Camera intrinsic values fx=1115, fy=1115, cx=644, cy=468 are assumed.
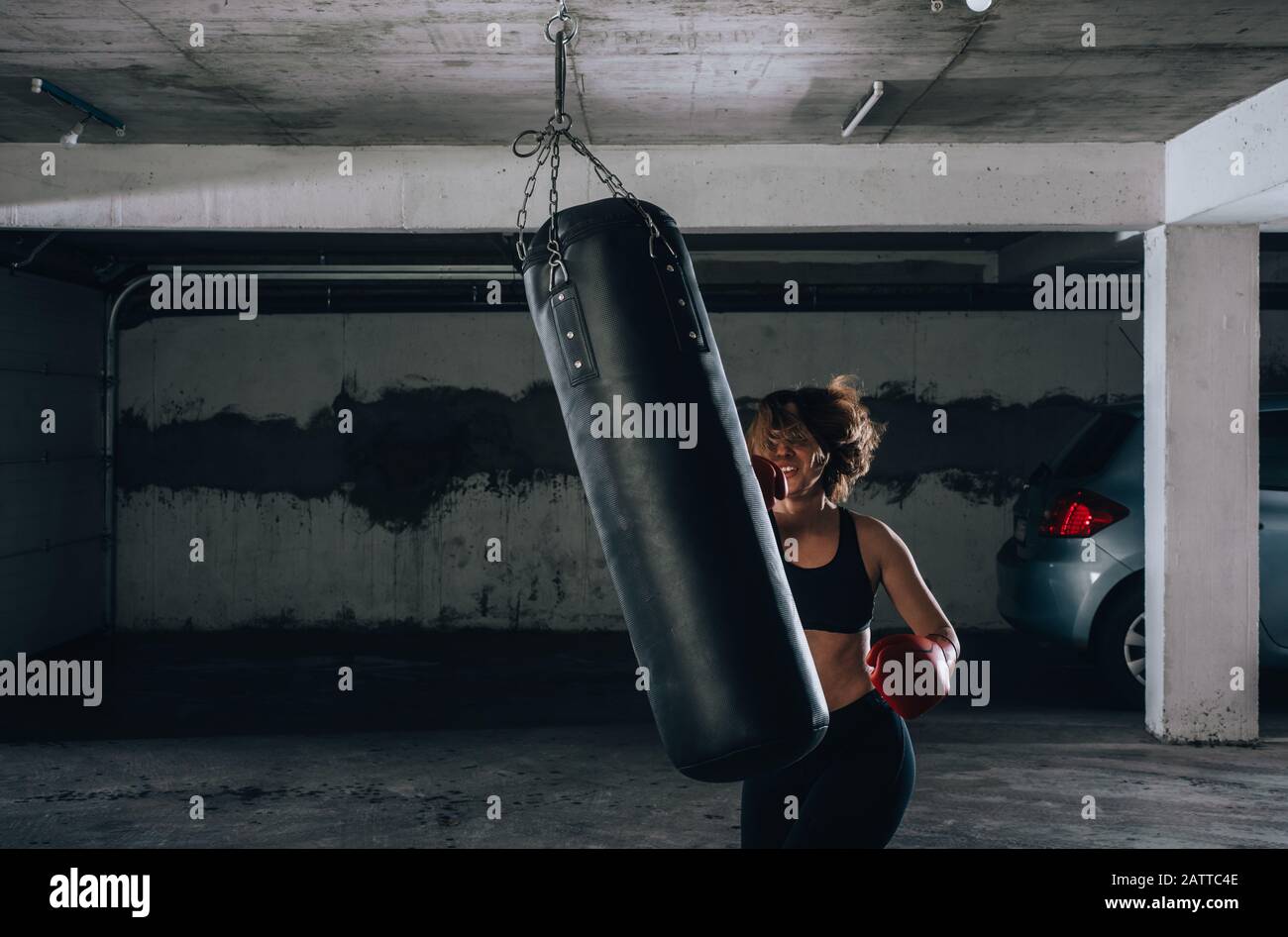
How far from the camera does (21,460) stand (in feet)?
24.2

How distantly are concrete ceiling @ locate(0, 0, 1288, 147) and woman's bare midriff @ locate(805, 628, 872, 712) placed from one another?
7.23 feet

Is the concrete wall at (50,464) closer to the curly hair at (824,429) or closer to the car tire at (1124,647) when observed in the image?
the curly hair at (824,429)

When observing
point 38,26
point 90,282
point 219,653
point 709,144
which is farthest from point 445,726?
point 90,282

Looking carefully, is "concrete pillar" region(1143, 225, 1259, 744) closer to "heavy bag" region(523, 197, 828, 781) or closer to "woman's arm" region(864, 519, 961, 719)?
"woman's arm" region(864, 519, 961, 719)

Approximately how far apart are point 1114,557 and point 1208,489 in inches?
23.6

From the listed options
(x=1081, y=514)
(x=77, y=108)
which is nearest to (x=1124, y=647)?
(x=1081, y=514)

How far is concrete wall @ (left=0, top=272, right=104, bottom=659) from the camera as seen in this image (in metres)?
7.24

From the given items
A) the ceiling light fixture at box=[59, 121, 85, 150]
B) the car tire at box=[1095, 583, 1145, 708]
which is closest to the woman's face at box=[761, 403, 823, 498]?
the car tire at box=[1095, 583, 1145, 708]

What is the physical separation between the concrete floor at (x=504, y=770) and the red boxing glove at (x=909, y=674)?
1926 mm

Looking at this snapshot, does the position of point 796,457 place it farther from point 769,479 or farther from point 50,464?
point 50,464
